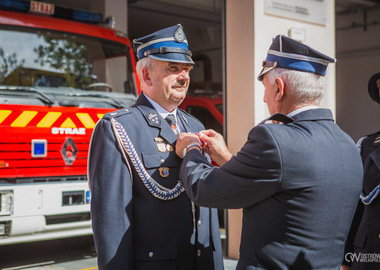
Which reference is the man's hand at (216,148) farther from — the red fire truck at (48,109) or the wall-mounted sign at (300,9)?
the wall-mounted sign at (300,9)

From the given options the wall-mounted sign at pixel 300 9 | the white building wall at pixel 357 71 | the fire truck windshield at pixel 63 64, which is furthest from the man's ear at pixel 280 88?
the white building wall at pixel 357 71

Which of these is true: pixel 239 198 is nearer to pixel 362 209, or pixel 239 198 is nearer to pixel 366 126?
pixel 362 209

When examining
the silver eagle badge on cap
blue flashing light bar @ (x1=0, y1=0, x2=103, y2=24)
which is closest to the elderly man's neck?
the silver eagle badge on cap

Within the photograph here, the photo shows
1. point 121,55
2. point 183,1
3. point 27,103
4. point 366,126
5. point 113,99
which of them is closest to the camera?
point 27,103

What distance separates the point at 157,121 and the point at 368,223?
4.02ft

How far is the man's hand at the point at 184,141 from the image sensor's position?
2.06m

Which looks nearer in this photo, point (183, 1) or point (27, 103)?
point (27, 103)

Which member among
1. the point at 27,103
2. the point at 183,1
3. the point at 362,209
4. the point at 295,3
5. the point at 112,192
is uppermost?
the point at 183,1

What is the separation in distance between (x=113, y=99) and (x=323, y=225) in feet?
12.2

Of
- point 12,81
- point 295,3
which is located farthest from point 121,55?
point 295,3

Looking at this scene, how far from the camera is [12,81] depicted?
461 centimetres

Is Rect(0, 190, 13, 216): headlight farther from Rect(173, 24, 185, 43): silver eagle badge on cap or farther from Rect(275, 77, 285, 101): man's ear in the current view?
Rect(275, 77, 285, 101): man's ear

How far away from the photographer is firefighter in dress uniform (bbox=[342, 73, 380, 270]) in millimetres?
2498

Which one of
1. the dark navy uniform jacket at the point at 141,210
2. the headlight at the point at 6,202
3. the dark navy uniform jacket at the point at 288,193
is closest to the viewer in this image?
the dark navy uniform jacket at the point at 288,193
